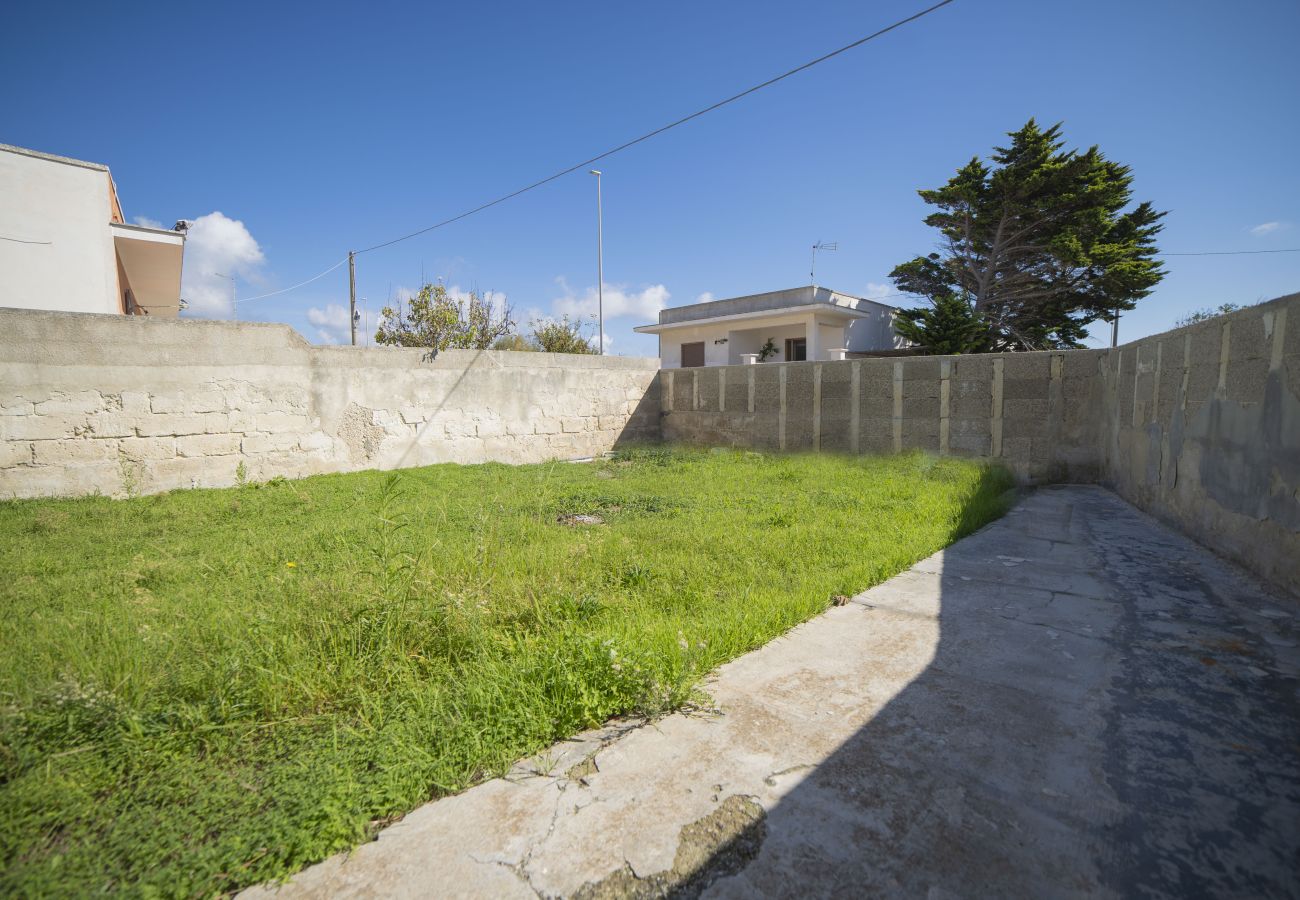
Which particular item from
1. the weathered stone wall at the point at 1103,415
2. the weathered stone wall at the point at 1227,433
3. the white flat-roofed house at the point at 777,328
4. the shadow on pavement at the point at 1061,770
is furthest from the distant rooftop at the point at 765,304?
the shadow on pavement at the point at 1061,770

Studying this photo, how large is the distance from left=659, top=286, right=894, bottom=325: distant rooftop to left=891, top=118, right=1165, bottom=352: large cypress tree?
2886 mm

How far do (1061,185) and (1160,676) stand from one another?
24240mm

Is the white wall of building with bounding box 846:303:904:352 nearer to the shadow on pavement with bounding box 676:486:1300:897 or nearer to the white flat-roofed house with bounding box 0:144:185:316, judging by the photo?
the white flat-roofed house with bounding box 0:144:185:316

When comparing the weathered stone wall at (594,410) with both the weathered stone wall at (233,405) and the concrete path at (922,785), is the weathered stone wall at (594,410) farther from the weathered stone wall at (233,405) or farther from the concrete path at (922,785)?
the concrete path at (922,785)

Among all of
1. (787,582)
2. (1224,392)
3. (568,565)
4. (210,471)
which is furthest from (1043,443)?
(210,471)

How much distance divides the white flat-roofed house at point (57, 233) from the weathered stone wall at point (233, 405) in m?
3.40

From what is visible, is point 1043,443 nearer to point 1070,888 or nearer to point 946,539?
point 946,539

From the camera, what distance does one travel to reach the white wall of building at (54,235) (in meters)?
8.27

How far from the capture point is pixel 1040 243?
2166 cm

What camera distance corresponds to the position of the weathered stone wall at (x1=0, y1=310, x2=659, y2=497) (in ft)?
20.1

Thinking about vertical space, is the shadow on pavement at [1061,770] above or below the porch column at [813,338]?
below

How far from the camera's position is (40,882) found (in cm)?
138

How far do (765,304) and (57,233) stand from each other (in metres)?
19.4

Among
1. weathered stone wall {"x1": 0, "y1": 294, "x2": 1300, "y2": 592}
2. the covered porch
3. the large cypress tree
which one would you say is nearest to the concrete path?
weathered stone wall {"x1": 0, "y1": 294, "x2": 1300, "y2": 592}
